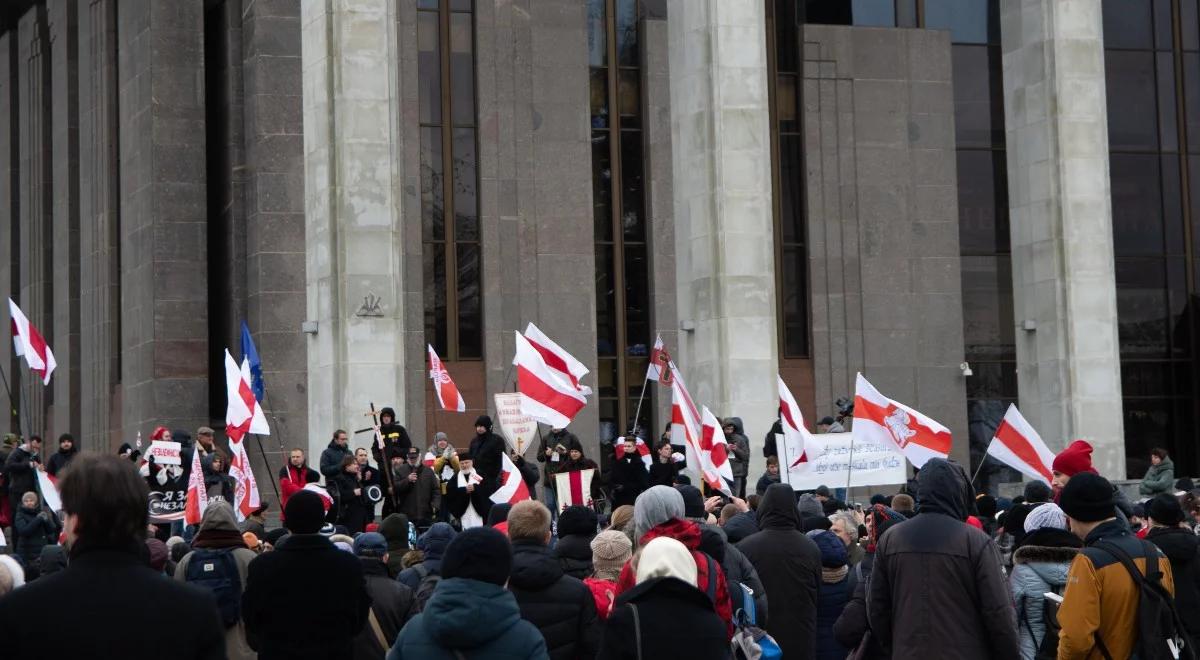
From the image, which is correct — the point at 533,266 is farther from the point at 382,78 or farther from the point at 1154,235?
the point at 1154,235

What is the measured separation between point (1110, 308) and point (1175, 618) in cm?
2293

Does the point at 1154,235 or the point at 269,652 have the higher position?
the point at 1154,235

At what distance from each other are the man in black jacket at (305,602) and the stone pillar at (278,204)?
2268cm

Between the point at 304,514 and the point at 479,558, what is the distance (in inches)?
67.7

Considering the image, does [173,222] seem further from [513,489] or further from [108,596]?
[108,596]

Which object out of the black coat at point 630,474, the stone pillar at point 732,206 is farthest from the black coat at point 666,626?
the stone pillar at point 732,206

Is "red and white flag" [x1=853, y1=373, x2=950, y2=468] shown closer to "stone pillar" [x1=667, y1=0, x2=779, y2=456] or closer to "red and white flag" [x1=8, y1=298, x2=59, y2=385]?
"stone pillar" [x1=667, y1=0, x2=779, y2=456]

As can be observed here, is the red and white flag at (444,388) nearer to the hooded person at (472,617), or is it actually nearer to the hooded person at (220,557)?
the hooded person at (220,557)

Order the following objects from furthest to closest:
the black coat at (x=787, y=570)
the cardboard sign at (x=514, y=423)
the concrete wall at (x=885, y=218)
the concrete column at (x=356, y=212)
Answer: the concrete wall at (x=885, y=218) → the concrete column at (x=356, y=212) → the cardboard sign at (x=514, y=423) → the black coat at (x=787, y=570)

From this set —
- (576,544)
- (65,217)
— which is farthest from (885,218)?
(576,544)

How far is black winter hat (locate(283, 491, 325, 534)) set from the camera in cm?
847

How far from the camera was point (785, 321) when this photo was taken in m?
34.5

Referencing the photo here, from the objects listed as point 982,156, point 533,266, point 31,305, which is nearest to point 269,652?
point 533,266

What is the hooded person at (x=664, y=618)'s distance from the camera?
713 cm
